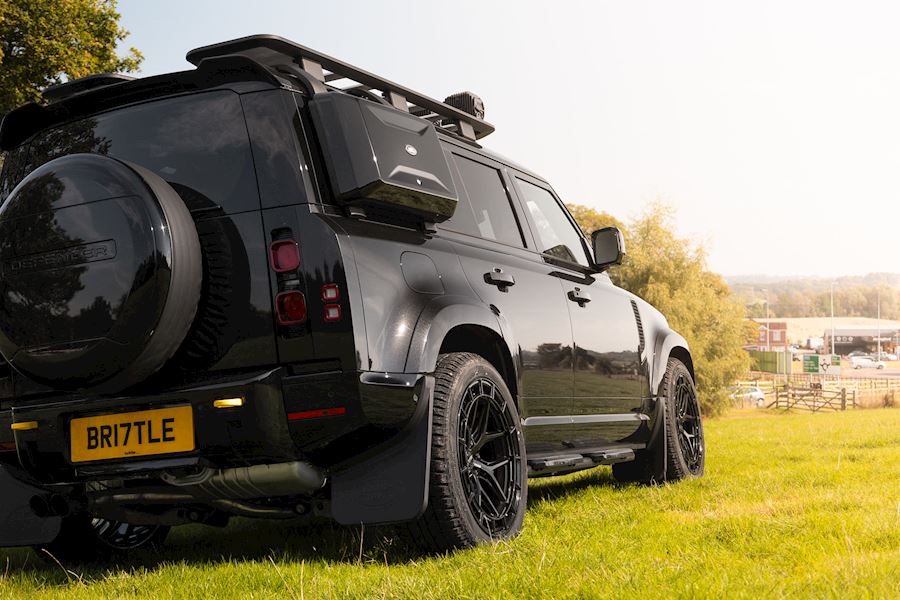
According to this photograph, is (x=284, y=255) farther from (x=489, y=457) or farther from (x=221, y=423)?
(x=489, y=457)

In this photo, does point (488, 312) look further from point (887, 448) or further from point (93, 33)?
point (93, 33)

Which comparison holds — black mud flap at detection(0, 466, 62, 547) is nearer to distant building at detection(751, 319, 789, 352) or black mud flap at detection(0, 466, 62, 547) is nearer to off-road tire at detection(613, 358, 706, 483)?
off-road tire at detection(613, 358, 706, 483)

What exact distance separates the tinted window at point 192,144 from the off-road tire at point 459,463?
3.61ft

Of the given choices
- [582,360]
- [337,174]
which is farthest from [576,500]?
[337,174]

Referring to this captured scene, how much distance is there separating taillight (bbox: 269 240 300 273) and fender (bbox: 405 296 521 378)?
57cm

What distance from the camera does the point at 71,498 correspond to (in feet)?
12.9

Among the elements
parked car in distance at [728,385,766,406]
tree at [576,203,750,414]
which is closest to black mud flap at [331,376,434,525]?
tree at [576,203,750,414]

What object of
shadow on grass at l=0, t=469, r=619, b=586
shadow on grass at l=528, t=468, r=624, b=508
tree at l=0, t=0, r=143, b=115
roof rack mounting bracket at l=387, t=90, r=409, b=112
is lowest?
shadow on grass at l=528, t=468, r=624, b=508

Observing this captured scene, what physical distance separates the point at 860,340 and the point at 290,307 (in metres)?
190

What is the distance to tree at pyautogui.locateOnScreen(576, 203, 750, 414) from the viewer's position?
146 feet

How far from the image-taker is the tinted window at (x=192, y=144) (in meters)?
3.71

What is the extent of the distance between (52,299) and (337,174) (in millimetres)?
1166

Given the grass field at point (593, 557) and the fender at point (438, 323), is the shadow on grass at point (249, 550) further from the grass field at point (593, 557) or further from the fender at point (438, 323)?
the fender at point (438, 323)

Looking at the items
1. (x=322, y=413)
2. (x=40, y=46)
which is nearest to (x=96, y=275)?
(x=322, y=413)
